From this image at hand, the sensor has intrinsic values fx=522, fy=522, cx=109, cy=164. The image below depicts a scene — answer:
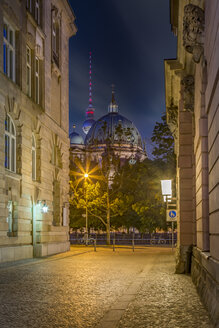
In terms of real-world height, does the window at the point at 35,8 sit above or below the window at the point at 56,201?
above

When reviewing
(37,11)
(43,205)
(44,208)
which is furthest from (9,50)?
(44,208)

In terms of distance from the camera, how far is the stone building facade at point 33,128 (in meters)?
23.5

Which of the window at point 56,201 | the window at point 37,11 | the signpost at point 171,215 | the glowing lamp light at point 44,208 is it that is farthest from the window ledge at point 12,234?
the window at point 37,11

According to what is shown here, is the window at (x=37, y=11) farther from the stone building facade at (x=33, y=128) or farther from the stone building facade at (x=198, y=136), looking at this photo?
the stone building facade at (x=198, y=136)

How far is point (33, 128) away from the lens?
89.5ft

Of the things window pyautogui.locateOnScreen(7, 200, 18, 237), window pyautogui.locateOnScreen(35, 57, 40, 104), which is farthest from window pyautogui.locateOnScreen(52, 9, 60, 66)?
window pyautogui.locateOnScreen(7, 200, 18, 237)

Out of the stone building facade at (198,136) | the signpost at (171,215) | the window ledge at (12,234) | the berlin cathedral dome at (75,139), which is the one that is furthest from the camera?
the berlin cathedral dome at (75,139)

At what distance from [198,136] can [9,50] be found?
660 inches

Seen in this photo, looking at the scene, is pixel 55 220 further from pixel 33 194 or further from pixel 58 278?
pixel 58 278

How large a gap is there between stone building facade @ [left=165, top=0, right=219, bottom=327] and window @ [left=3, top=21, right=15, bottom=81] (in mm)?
7671

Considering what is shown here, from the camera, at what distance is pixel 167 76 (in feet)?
65.9

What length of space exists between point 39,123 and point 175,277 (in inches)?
628

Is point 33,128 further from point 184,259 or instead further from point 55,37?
point 184,259

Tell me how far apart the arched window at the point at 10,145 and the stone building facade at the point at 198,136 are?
24.2ft
